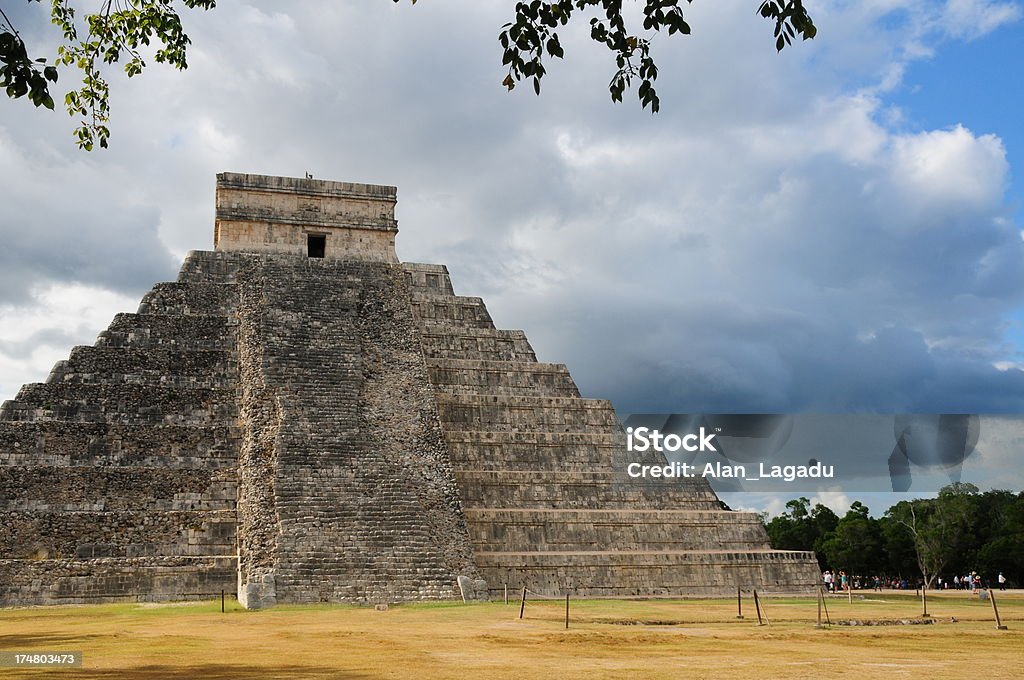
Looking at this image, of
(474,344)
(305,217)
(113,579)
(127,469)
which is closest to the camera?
(113,579)

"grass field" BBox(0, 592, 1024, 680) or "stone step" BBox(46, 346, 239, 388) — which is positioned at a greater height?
"stone step" BBox(46, 346, 239, 388)

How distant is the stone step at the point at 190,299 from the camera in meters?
20.8

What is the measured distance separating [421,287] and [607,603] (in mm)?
10306

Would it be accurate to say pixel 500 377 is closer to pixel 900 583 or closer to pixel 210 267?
pixel 210 267

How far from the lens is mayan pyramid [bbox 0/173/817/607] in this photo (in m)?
15.2

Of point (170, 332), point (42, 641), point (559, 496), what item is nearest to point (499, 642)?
point (42, 641)

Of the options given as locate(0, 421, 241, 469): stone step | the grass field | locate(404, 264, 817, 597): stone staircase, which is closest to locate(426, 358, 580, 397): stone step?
locate(404, 264, 817, 597): stone staircase

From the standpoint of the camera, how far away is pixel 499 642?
947cm

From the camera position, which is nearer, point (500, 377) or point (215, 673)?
point (215, 673)

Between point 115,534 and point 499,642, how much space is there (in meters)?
9.26

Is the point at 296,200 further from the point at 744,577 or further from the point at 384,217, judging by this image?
the point at 744,577

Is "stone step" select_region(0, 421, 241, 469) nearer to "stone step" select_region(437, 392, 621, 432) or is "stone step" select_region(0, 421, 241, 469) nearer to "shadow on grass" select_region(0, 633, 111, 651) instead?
"stone step" select_region(437, 392, 621, 432)

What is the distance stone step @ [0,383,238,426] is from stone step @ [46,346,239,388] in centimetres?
29

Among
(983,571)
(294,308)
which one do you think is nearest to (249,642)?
(294,308)
